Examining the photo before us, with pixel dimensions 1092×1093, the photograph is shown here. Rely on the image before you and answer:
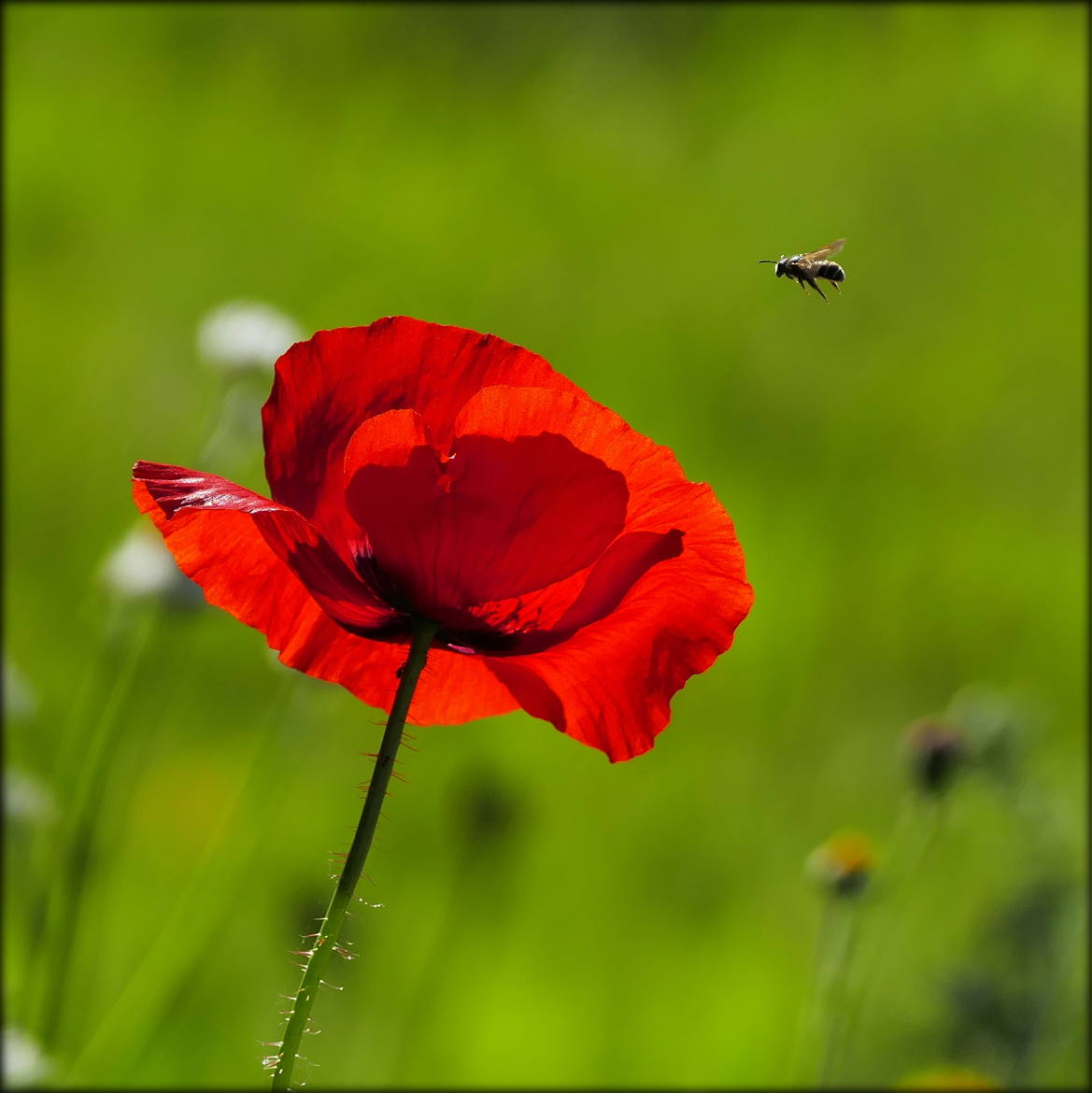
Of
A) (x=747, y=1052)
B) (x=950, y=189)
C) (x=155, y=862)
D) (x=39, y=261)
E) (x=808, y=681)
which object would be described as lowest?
(x=747, y=1052)

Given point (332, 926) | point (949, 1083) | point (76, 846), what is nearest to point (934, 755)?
point (949, 1083)

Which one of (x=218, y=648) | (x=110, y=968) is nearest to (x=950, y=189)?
(x=218, y=648)

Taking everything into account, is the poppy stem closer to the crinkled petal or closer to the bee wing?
the crinkled petal

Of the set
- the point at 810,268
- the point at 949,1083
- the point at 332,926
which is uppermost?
the point at 810,268

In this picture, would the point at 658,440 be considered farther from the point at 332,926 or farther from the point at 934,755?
the point at 332,926

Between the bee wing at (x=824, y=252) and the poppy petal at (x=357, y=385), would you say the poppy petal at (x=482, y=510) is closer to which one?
the poppy petal at (x=357, y=385)

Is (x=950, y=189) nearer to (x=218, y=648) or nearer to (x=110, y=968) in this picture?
(x=218, y=648)
